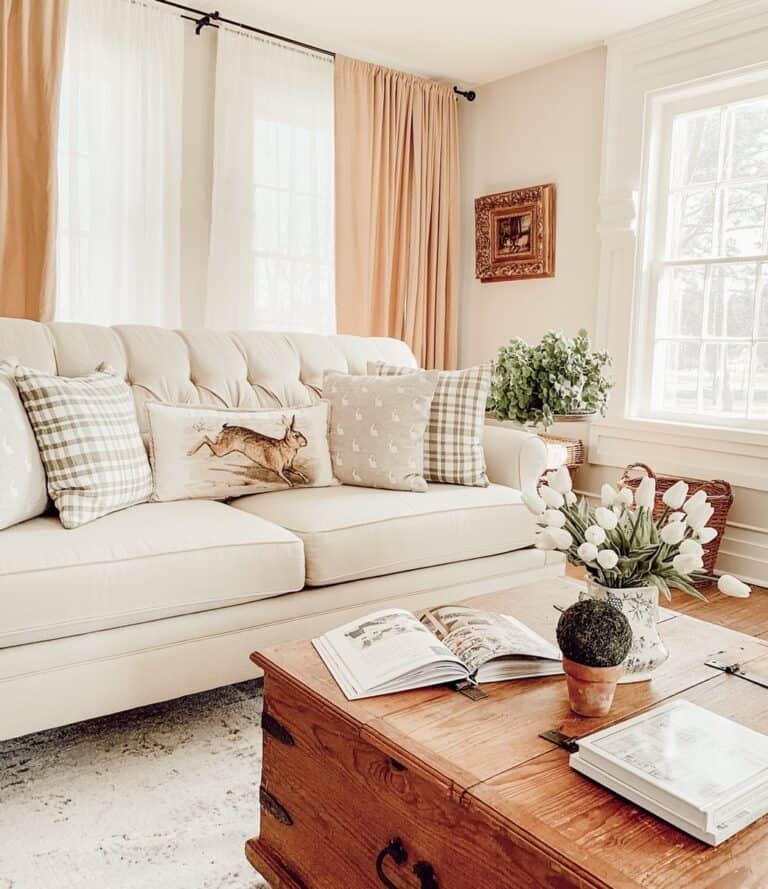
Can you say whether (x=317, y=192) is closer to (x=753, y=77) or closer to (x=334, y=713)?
(x=753, y=77)

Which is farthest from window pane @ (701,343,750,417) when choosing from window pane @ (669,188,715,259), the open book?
the open book

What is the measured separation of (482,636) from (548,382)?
1.81 meters

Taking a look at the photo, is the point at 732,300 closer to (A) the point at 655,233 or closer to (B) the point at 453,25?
(A) the point at 655,233

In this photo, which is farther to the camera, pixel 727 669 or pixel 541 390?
pixel 541 390

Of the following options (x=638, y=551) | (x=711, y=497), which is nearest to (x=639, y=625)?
(x=638, y=551)

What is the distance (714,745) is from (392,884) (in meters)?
0.49

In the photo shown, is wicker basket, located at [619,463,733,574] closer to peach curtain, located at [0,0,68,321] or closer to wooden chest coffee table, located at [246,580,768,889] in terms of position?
wooden chest coffee table, located at [246,580,768,889]

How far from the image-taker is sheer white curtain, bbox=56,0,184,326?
3.48 meters

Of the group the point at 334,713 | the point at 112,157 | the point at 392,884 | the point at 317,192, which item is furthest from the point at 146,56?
the point at 392,884

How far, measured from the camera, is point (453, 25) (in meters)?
3.90

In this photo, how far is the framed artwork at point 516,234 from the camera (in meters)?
4.32

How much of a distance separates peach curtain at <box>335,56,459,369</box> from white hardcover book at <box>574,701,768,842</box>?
11.4 ft

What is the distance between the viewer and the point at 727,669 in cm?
140

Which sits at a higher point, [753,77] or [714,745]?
[753,77]
